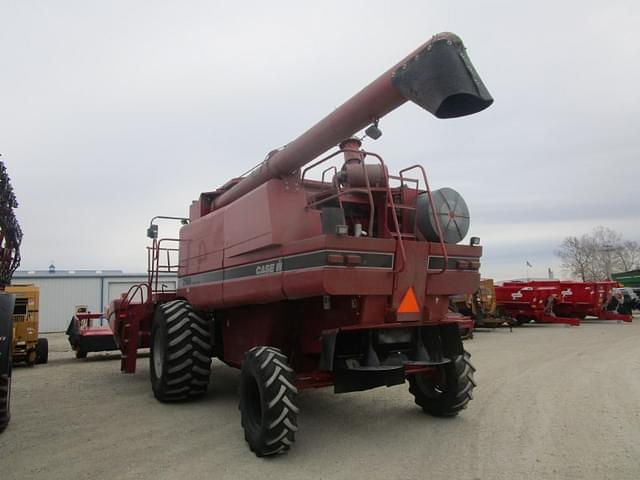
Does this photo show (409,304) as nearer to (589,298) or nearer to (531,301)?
(531,301)

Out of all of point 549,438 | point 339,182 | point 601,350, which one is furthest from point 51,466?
point 601,350

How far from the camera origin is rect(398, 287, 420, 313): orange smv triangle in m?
5.13

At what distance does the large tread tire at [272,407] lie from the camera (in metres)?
4.62

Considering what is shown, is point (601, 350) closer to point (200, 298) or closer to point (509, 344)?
point (509, 344)

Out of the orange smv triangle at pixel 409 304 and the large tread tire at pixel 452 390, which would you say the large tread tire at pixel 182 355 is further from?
the orange smv triangle at pixel 409 304

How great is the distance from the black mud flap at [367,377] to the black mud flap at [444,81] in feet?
7.81

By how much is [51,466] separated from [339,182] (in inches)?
151

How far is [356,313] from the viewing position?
16.4ft

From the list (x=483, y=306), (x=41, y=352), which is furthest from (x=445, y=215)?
(x=483, y=306)

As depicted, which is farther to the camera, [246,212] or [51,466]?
[246,212]

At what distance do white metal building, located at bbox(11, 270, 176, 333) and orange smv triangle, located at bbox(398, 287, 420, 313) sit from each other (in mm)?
23615

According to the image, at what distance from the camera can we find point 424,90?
427 centimetres

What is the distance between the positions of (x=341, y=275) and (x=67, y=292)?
27175 millimetres

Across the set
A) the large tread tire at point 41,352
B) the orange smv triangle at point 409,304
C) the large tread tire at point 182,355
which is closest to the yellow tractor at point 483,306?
the large tread tire at point 41,352
